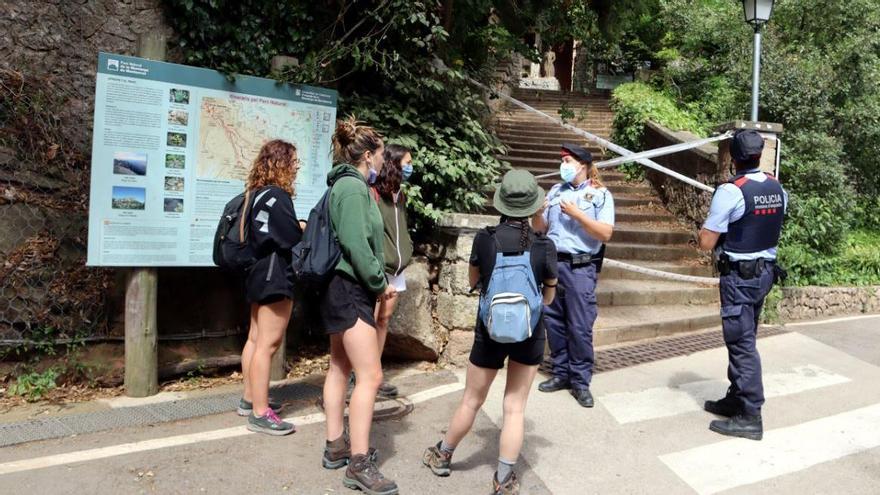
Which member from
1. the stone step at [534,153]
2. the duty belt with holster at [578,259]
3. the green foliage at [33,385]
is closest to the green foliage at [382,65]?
the duty belt with holster at [578,259]

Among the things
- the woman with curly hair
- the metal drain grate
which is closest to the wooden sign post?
the woman with curly hair

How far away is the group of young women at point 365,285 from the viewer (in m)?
3.40

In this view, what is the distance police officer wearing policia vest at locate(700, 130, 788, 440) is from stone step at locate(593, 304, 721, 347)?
2.10 metres

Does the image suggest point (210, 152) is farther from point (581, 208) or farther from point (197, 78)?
point (581, 208)

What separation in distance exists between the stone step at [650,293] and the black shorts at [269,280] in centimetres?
406

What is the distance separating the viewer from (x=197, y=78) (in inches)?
184

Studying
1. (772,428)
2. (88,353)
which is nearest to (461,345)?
(772,428)

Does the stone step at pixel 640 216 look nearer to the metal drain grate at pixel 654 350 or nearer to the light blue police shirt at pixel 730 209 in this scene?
the metal drain grate at pixel 654 350

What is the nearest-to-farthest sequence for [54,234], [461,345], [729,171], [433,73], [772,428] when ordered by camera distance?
[772,428], [54,234], [461,345], [433,73], [729,171]

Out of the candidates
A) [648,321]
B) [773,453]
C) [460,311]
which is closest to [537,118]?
[648,321]

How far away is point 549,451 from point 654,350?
2.70 meters

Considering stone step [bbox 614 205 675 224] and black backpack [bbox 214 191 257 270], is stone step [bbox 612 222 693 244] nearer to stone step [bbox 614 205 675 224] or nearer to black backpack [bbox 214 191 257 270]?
stone step [bbox 614 205 675 224]

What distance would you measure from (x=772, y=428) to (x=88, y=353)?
503 centimetres

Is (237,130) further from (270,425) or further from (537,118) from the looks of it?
(537,118)
